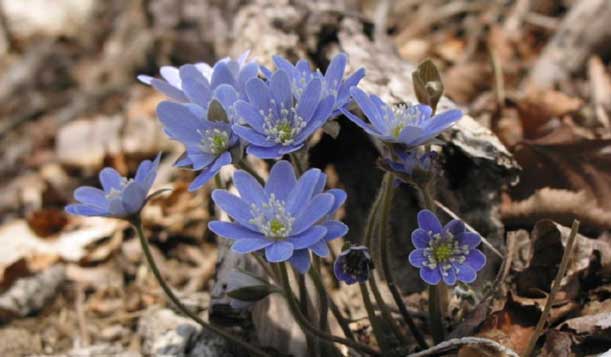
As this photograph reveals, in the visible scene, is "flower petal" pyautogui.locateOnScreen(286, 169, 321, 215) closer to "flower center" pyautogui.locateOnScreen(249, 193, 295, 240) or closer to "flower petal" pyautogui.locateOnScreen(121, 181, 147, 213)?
"flower center" pyautogui.locateOnScreen(249, 193, 295, 240)

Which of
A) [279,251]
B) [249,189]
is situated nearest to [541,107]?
[249,189]

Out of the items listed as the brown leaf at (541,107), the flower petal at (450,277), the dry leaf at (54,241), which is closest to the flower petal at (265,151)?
the flower petal at (450,277)

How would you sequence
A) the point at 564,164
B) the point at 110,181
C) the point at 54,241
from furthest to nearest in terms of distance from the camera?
the point at 54,241 → the point at 564,164 → the point at 110,181

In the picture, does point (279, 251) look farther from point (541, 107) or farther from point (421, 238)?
point (541, 107)

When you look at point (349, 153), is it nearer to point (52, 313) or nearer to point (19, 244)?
point (52, 313)

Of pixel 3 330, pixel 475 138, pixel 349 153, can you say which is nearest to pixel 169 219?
pixel 3 330

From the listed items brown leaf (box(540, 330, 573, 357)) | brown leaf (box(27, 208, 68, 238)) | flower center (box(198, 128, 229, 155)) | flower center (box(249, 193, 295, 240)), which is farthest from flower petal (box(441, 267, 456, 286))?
brown leaf (box(27, 208, 68, 238))
